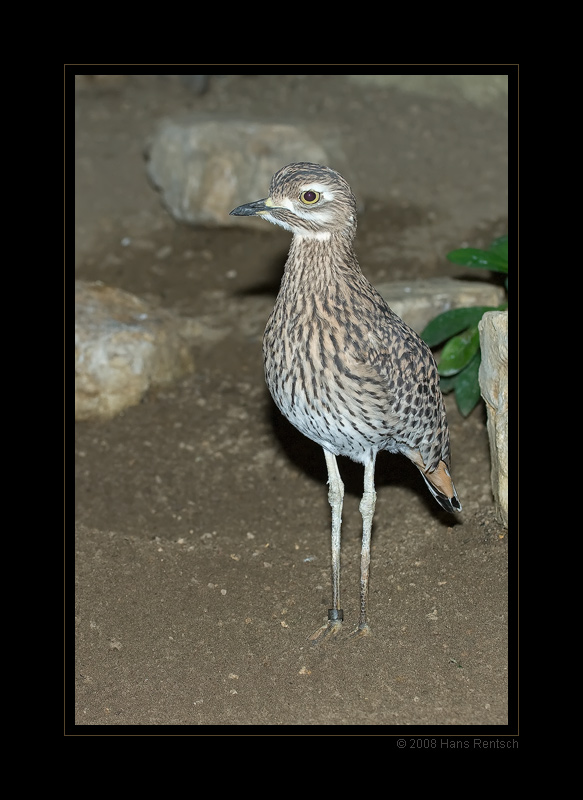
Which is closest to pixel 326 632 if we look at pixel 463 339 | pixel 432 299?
pixel 463 339

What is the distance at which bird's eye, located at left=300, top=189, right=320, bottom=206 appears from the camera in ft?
12.0

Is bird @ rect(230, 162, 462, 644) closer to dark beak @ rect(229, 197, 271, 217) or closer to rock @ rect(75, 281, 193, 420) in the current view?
dark beak @ rect(229, 197, 271, 217)

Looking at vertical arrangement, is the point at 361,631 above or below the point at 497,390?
below

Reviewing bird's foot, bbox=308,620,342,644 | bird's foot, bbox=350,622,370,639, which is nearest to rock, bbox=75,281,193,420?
bird's foot, bbox=308,620,342,644

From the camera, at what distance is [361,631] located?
161 inches

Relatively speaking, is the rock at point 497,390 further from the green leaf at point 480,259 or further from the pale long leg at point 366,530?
the green leaf at point 480,259

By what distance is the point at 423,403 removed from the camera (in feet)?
13.2

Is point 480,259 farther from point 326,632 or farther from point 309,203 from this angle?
point 326,632

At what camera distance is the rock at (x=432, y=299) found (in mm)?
5922

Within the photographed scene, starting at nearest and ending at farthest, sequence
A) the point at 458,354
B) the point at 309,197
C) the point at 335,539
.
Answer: the point at 309,197 → the point at 335,539 → the point at 458,354

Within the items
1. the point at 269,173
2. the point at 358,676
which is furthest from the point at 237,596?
the point at 269,173

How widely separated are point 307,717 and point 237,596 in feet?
2.94

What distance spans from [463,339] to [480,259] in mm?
572

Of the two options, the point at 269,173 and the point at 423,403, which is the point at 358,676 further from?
the point at 269,173
